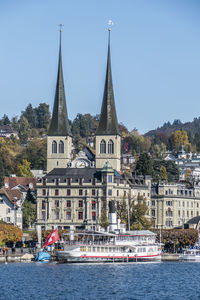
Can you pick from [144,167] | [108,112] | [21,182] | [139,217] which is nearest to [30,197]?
[21,182]

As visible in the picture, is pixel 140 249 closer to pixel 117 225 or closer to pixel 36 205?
pixel 117 225

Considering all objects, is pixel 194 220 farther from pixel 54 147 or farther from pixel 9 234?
pixel 9 234

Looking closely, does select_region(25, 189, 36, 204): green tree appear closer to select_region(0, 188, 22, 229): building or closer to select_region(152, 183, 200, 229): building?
select_region(0, 188, 22, 229): building

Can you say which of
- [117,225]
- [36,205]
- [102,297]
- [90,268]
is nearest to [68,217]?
[36,205]

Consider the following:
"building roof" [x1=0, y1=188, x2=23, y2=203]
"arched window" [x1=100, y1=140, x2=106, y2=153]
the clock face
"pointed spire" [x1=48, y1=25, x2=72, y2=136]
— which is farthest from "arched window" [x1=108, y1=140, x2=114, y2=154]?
"building roof" [x1=0, y1=188, x2=23, y2=203]

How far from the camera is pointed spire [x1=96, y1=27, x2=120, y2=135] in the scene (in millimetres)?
173250

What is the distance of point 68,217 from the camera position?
164 metres

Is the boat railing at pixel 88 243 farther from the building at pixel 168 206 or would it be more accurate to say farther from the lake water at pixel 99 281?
the building at pixel 168 206

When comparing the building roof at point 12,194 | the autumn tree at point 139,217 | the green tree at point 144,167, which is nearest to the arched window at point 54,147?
the building roof at point 12,194

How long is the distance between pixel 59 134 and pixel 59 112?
12.7ft

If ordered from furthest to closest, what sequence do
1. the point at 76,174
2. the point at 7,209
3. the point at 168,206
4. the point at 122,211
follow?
the point at 168,206 < the point at 7,209 < the point at 76,174 < the point at 122,211

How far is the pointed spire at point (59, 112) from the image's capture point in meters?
175

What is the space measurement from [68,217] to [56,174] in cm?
764

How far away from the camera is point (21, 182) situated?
193500 millimetres
